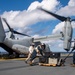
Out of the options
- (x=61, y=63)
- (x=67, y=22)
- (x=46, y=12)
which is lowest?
(x=61, y=63)

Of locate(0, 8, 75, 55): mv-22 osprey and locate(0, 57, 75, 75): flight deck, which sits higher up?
locate(0, 8, 75, 55): mv-22 osprey

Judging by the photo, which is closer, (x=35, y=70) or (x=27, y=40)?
(x=35, y=70)

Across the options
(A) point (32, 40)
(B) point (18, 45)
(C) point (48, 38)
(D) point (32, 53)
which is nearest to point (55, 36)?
(C) point (48, 38)

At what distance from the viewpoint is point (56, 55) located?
17484 millimetres

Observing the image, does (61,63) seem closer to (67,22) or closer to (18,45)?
(67,22)

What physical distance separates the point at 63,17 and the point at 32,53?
1558cm

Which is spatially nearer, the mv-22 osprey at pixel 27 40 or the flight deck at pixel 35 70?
the flight deck at pixel 35 70

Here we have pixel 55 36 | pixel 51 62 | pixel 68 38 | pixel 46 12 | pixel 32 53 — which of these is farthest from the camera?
pixel 55 36

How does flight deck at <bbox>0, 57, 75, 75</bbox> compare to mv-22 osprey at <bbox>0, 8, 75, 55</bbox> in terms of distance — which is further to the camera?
mv-22 osprey at <bbox>0, 8, 75, 55</bbox>

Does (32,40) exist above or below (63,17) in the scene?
below

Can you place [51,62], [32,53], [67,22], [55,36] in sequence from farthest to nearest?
[55,36] < [67,22] < [32,53] < [51,62]

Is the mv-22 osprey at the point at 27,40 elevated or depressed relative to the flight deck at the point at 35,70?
elevated

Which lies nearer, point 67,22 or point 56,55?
point 56,55

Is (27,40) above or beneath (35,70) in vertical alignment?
above
